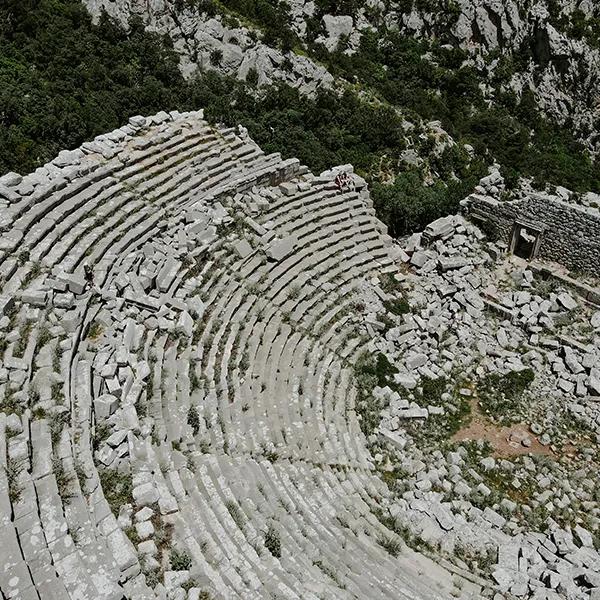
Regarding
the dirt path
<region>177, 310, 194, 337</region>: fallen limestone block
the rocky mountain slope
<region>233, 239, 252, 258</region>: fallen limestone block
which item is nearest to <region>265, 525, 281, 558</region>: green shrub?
<region>177, 310, 194, 337</region>: fallen limestone block

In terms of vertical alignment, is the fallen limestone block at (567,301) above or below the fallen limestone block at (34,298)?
below

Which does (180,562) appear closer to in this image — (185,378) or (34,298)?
(185,378)

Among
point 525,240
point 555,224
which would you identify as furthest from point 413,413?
point 555,224

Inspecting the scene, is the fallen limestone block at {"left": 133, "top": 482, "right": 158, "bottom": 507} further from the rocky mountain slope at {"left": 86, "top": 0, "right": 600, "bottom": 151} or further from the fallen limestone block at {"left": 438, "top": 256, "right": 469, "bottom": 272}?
the rocky mountain slope at {"left": 86, "top": 0, "right": 600, "bottom": 151}

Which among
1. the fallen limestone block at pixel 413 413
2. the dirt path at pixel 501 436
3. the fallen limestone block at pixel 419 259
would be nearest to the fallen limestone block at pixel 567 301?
the fallen limestone block at pixel 419 259

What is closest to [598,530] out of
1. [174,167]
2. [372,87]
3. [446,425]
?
[446,425]

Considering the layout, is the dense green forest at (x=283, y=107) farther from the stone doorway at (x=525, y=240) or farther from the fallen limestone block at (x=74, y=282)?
the fallen limestone block at (x=74, y=282)
